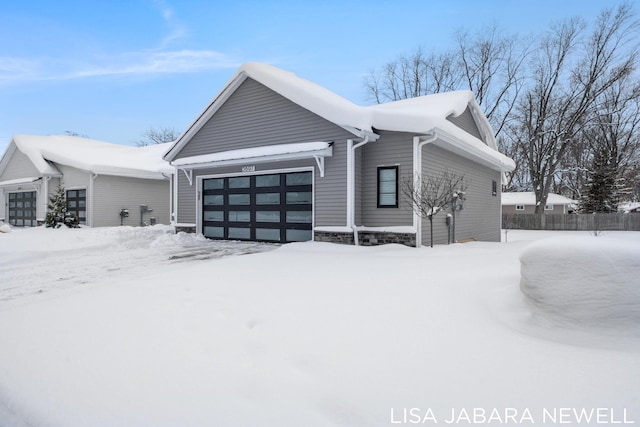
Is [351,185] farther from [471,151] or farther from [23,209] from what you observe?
[23,209]

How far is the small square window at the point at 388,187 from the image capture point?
963 cm

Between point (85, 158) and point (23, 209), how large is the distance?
20.1 feet

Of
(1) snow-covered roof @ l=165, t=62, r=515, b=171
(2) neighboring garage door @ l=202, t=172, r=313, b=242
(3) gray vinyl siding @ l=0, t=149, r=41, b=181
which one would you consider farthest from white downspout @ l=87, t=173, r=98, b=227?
(2) neighboring garage door @ l=202, t=172, r=313, b=242

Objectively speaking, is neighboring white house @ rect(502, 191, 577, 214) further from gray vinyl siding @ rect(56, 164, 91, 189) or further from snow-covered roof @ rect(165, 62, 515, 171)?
gray vinyl siding @ rect(56, 164, 91, 189)

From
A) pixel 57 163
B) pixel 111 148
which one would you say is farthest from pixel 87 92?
pixel 57 163

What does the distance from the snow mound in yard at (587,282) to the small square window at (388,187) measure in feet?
19.8

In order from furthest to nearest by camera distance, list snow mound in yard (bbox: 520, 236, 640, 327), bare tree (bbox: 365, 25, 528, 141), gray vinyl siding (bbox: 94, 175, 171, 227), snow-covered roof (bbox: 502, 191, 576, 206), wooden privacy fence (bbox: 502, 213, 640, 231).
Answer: snow-covered roof (bbox: 502, 191, 576, 206), bare tree (bbox: 365, 25, 528, 141), wooden privacy fence (bbox: 502, 213, 640, 231), gray vinyl siding (bbox: 94, 175, 171, 227), snow mound in yard (bbox: 520, 236, 640, 327)

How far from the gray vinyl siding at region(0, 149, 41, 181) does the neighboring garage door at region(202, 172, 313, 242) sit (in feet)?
42.4

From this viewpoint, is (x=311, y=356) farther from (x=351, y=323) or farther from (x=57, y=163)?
(x=57, y=163)

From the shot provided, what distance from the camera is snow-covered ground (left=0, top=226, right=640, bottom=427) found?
235 cm

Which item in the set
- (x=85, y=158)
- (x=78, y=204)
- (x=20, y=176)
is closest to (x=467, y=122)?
(x=85, y=158)

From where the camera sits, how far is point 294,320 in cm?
382

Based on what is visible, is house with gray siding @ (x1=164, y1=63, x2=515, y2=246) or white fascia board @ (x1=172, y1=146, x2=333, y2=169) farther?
white fascia board @ (x1=172, y1=146, x2=333, y2=169)

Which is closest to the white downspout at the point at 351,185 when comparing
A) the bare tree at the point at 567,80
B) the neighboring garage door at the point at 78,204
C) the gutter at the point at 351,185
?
the gutter at the point at 351,185
